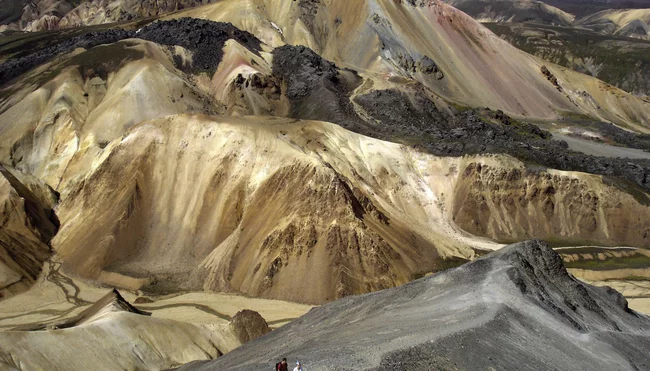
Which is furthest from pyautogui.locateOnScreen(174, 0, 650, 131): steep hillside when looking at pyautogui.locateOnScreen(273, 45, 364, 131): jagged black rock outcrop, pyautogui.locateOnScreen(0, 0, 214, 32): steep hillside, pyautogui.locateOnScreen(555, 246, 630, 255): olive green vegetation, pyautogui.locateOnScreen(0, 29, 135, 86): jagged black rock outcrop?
pyautogui.locateOnScreen(555, 246, 630, 255): olive green vegetation

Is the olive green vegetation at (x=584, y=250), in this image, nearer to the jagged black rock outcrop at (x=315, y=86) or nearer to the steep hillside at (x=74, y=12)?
the jagged black rock outcrop at (x=315, y=86)

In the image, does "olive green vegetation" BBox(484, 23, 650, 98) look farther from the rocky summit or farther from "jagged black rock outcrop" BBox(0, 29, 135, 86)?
"jagged black rock outcrop" BBox(0, 29, 135, 86)

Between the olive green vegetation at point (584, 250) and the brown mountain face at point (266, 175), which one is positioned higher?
the brown mountain face at point (266, 175)

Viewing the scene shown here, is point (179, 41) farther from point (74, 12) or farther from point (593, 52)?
point (593, 52)

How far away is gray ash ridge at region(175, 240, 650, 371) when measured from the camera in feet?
64.4

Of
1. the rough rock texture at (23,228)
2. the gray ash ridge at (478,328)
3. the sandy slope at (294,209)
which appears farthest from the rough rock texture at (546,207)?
the rough rock texture at (23,228)

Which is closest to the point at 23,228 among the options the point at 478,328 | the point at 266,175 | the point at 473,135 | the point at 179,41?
the point at 266,175

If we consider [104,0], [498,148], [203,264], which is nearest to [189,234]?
[203,264]

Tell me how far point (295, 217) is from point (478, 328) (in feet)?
69.0

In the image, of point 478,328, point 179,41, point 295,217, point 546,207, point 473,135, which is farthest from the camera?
point 179,41

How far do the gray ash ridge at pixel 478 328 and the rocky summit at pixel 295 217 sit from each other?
119mm

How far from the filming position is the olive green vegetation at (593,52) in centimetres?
14462

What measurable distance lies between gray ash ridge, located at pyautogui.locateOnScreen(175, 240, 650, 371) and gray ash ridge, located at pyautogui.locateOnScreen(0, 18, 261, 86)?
52.4 meters

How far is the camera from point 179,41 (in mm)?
77562
